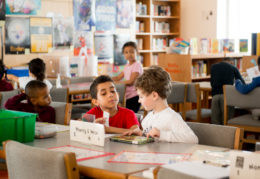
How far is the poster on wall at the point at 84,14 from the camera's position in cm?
755

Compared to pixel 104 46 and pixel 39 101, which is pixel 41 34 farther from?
pixel 39 101

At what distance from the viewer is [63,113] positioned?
3227mm

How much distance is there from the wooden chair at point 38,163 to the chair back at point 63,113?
4.36 feet

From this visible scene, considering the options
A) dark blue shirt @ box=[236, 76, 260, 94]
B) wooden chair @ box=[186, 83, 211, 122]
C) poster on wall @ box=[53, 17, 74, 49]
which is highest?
poster on wall @ box=[53, 17, 74, 49]

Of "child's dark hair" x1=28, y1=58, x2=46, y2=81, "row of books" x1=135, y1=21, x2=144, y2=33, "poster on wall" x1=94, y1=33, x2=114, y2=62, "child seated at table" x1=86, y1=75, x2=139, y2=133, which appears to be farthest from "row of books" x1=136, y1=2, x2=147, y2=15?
"child seated at table" x1=86, y1=75, x2=139, y2=133

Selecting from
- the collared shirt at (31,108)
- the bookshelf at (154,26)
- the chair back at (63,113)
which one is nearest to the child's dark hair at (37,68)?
the collared shirt at (31,108)

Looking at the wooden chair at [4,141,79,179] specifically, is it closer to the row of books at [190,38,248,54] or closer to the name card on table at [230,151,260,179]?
the name card on table at [230,151,260,179]

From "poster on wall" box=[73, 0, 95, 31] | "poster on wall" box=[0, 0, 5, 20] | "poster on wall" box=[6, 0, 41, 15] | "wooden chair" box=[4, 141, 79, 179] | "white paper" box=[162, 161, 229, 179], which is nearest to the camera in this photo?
"white paper" box=[162, 161, 229, 179]

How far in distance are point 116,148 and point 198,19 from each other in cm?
774

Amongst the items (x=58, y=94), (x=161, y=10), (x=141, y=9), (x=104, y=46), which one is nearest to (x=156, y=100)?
(x=58, y=94)

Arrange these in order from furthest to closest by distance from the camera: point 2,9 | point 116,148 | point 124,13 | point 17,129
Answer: point 124,13
point 2,9
point 17,129
point 116,148

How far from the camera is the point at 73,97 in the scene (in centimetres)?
672

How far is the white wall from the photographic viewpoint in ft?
30.1

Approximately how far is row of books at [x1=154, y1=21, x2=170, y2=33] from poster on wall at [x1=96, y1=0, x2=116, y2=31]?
4.64 ft
